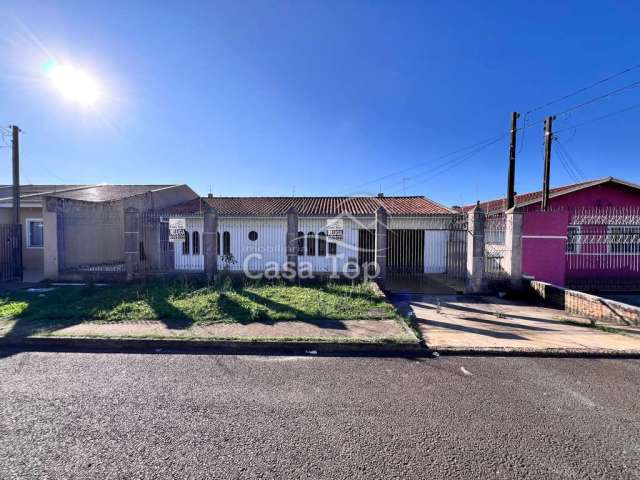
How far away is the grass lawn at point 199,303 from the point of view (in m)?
5.57

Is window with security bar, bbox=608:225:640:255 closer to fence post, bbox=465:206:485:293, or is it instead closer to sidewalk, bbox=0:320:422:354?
fence post, bbox=465:206:485:293

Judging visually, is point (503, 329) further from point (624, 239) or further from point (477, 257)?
point (624, 239)

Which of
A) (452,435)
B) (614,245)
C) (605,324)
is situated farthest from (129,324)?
(614,245)

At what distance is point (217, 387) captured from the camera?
3.19m

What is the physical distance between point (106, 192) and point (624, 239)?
2274 cm

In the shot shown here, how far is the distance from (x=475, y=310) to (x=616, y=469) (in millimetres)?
4812

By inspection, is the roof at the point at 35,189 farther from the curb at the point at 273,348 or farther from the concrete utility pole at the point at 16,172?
the curb at the point at 273,348

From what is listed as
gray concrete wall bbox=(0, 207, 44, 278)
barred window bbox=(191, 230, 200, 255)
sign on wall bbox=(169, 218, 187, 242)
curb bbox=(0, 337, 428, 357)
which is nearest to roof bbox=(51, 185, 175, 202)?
gray concrete wall bbox=(0, 207, 44, 278)

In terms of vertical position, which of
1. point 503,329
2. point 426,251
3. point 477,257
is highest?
point 477,257

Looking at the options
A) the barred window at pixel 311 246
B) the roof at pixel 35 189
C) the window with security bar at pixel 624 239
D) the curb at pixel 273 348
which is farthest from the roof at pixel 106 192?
the window with security bar at pixel 624 239

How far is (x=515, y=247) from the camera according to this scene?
8195mm

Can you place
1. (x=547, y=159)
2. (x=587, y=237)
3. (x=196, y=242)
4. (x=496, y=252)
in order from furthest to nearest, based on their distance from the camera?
(x=196, y=242)
(x=547, y=159)
(x=587, y=237)
(x=496, y=252)

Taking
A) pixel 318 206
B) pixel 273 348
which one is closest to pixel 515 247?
pixel 273 348

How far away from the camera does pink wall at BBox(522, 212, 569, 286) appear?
870cm
